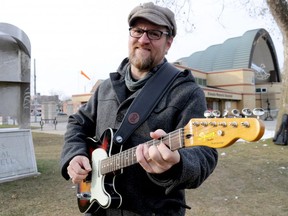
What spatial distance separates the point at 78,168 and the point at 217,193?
3.63 metres

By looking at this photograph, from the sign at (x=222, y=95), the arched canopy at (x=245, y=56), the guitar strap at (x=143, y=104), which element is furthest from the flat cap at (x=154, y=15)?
the arched canopy at (x=245, y=56)

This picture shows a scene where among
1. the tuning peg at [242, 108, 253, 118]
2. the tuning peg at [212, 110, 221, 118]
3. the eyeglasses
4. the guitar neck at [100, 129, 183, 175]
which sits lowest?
the guitar neck at [100, 129, 183, 175]

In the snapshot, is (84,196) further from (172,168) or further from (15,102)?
(15,102)

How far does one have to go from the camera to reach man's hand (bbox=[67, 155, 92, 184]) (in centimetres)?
200

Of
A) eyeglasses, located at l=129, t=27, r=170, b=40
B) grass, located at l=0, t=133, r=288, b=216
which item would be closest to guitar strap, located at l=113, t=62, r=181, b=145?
eyeglasses, located at l=129, t=27, r=170, b=40

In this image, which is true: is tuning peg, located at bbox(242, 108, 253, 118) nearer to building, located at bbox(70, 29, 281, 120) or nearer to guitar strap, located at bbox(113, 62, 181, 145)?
guitar strap, located at bbox(113, 62, 181, 145)

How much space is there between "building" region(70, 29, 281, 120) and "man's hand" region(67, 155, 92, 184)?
91.0 feet

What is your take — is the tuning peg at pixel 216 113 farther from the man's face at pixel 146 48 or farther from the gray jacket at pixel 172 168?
the man's face at pixel 146 48

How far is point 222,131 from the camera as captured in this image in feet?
4.42

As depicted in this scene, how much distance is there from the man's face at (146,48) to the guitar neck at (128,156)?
0.60 meters

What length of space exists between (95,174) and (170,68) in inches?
35.6

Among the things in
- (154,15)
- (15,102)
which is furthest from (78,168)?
(15,102)

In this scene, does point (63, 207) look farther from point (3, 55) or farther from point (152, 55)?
point (3, 55)

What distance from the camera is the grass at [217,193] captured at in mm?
4281
